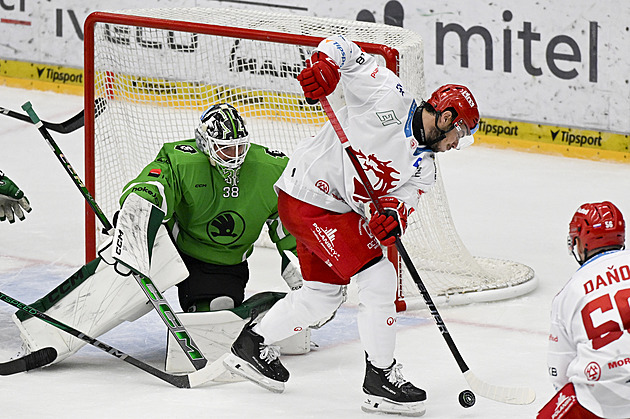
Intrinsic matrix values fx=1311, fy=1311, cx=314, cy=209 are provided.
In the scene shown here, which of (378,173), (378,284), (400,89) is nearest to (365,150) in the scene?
(378,173)

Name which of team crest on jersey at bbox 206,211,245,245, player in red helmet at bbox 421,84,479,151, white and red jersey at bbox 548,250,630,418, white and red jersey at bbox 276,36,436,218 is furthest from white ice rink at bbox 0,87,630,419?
white and red jersey at bbox 548,250,630,418

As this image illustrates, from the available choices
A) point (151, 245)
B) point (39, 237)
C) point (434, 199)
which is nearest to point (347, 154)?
point (151, 245)

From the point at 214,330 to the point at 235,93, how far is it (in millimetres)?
1804

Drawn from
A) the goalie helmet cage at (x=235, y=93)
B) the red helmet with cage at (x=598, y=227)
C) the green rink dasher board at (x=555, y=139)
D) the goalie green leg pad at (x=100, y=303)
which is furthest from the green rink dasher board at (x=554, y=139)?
the red helmet with cage at (x=598, y=227)

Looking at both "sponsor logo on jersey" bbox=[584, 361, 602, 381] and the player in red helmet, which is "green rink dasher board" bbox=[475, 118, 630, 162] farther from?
"sponsor logo on jersey" bbox=[584, 361, 602, 381]

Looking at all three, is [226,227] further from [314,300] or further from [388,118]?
[388,118]

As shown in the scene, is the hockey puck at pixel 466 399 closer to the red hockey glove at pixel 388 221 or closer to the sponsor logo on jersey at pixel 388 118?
the red hockey glove at pixel 388 221

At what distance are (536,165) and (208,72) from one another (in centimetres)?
209

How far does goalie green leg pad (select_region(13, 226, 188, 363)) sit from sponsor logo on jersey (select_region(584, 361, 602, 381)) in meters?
1.57

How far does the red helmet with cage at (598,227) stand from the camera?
8.77 ft

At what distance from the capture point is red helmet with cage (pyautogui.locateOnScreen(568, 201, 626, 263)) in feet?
8.77

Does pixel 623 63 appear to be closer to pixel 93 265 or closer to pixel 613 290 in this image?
pixel 93 265

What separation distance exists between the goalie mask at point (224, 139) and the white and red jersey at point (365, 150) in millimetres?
273

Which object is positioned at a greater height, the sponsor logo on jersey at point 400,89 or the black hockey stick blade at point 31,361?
the sponsor logo on jersey at point 400,89
